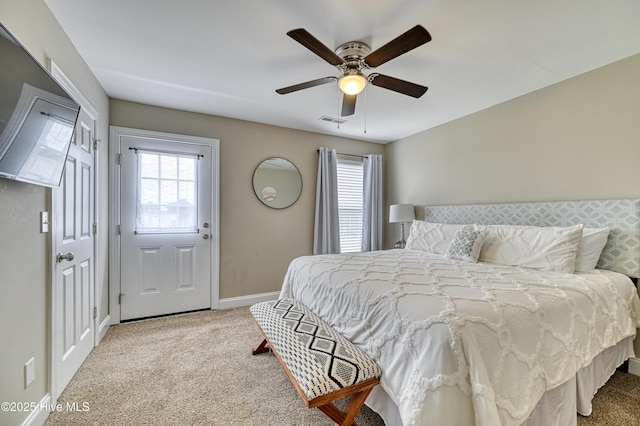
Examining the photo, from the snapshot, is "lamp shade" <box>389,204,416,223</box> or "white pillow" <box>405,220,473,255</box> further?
"lamp shade" <box>389,204,416,223</box>

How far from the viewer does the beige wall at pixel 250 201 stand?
3.41 metres

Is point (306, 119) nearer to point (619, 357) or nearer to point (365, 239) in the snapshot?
point (365, 239)

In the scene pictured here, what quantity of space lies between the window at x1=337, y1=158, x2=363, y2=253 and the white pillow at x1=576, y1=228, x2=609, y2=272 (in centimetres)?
283

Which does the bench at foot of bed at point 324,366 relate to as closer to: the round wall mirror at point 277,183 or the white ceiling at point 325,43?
the white ceiling at point 325,43

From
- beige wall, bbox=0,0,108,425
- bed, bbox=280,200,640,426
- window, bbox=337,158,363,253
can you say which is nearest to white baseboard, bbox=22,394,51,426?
beige wall, bbox=0,0,108,425

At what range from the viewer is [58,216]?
1.78m

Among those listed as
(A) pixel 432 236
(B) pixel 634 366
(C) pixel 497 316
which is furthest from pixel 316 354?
(B) pixel 634 366

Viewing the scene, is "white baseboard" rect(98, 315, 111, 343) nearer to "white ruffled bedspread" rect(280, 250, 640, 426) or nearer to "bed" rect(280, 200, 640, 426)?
"bed" rect(280, 200, 640, 426)

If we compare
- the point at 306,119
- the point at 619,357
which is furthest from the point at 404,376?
the point at 306,119

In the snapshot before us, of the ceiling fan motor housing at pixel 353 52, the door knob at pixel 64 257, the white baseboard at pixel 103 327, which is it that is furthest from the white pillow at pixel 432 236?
the white baseboard at pixel 103 327

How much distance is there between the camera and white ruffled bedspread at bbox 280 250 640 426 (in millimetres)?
1119

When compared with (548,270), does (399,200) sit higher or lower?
higher

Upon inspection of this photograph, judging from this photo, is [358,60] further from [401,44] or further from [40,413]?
[40,413]

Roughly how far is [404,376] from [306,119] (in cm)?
320
